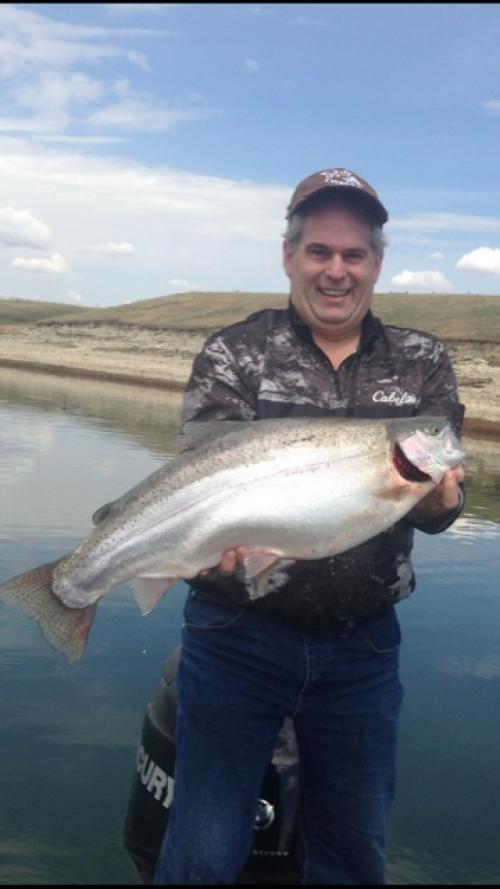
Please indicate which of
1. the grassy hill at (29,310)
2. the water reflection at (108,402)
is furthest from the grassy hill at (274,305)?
the water reflection at (108,402)

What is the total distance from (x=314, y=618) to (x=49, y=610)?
1.16 meters

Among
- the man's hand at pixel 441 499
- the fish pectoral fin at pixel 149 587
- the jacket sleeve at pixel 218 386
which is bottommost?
the fish pectoral fin at pixel 149 587

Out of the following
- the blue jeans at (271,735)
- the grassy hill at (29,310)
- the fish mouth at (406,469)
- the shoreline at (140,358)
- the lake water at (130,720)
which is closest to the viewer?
the blue jeans at (271,735)

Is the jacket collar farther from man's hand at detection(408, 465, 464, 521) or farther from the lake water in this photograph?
the lake water

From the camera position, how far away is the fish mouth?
12.7 ft

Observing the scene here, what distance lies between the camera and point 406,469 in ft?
12.8

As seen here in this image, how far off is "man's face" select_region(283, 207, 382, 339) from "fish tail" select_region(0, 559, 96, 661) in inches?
63.3

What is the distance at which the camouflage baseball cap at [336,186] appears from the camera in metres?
4.04

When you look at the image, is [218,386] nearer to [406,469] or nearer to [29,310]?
[406,469]

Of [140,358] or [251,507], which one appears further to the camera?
[140,358]

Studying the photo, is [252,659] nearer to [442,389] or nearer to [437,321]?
[442,389]

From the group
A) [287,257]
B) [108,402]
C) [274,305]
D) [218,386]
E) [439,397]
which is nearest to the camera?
[218,386]

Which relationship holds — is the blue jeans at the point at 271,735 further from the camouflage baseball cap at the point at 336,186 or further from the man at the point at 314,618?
the camouflage baseball cap at the point at 336,186

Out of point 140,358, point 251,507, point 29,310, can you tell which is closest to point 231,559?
point 251,507
